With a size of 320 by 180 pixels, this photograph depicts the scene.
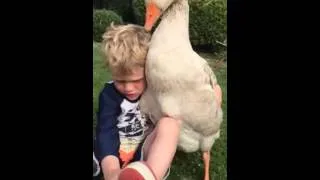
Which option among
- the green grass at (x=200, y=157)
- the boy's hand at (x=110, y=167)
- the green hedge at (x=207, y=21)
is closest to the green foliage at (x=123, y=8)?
the green hedge at (x=207, y=21)

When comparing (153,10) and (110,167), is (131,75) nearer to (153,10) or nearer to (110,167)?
(153,10)

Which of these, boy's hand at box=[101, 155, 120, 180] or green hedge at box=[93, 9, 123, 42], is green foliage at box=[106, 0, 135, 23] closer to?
green hedge at box=[93, 9, 123, 42]

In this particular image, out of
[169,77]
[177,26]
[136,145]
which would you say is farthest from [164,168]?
[177,26]

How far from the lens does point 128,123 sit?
272cm

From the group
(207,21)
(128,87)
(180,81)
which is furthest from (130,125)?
(207,21)

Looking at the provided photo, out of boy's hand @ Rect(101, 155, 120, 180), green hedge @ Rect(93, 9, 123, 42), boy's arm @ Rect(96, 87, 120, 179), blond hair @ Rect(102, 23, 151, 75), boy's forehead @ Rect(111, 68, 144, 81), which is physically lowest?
boy's hand @ Rect(101, 155, 120, 180)

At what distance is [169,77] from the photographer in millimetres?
2615

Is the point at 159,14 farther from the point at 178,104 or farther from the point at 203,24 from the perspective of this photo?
the point at 178,104

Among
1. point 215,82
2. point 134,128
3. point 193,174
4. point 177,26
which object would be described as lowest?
point 193,174

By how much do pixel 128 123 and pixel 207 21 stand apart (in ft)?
1.88

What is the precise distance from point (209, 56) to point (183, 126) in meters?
0.33

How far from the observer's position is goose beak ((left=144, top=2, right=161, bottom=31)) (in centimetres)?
266

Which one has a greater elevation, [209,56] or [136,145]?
[209,56]

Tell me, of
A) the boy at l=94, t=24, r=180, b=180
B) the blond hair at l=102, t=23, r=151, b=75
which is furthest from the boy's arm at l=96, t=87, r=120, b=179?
the blond hair at l=102, t=23, r=151, b=75
